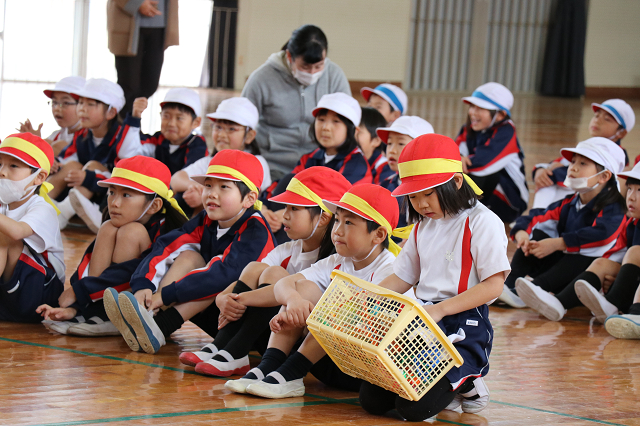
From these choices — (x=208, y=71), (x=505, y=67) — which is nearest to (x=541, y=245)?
(x=208, y=71)

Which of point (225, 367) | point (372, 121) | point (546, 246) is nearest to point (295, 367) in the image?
point (225, 367)

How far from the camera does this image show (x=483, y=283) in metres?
1.75

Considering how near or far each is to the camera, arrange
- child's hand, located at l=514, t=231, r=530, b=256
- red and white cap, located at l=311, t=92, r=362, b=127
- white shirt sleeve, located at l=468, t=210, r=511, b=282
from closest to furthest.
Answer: white shirt sleeve, located at l=468, t=210, r=511, b=282 → child's hand, located at l=514, t=231, r=530, b=256 → red and white cap, located at l=311, t=92, r=362, b=127

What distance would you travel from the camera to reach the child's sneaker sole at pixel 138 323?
2.07m

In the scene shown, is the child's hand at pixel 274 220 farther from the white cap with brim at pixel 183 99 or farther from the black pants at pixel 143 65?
the black pants at pixel 143 65

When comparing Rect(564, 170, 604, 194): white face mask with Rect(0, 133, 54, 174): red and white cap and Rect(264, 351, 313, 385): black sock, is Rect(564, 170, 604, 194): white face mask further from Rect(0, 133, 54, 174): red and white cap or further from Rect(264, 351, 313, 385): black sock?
Rect(0, 133, 54, 174): red and white cap

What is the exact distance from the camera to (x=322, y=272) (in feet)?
6.87

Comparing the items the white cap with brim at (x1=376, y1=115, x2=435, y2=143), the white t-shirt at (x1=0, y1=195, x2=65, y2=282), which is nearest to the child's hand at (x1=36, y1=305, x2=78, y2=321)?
the white t-shirt at (x1=0, y1=195, x2=65, y2=282)

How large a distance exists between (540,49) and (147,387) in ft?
40.6

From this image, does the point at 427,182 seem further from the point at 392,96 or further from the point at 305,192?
the point at 392,96

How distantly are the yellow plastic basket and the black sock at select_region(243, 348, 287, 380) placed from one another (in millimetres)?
226

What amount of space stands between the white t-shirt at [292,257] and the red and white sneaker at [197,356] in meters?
0.31

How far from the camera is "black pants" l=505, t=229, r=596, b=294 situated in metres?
3.11

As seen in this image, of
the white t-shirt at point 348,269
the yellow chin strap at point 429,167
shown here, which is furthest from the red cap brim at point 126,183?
the yellow chin strap at point 429,167
